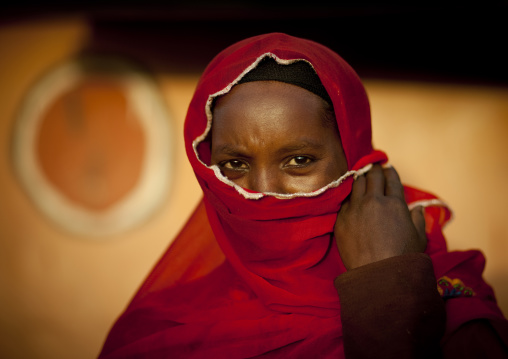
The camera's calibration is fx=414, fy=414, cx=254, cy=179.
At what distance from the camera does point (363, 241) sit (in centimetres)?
118

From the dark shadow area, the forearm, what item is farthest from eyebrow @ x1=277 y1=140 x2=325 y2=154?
the dark shadow area

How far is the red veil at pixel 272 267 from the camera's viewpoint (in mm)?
1248

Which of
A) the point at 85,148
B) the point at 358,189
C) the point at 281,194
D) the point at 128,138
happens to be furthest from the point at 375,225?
the point at 85,148

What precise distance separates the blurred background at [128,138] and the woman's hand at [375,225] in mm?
1678

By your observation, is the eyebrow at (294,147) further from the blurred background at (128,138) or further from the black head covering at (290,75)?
the blurred background at (128,138)

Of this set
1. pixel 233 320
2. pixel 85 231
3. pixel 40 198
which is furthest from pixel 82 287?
pixel 233 320

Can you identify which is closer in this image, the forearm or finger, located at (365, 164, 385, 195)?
the forearm

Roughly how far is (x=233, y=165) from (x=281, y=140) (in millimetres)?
221

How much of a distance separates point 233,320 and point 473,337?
70 cm

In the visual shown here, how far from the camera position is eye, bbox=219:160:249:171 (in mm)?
1392

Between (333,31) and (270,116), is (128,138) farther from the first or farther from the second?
(270,116)

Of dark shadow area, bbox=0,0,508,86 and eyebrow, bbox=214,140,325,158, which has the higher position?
dark shadow area, bbox=0,0,508,86

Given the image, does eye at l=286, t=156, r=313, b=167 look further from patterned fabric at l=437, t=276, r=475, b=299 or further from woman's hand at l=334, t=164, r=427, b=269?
patterned fabric at l=437, t=276, r=475, b=299

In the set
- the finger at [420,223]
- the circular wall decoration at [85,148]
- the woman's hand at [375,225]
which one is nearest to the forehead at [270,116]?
the woman's hand at [375,225]
